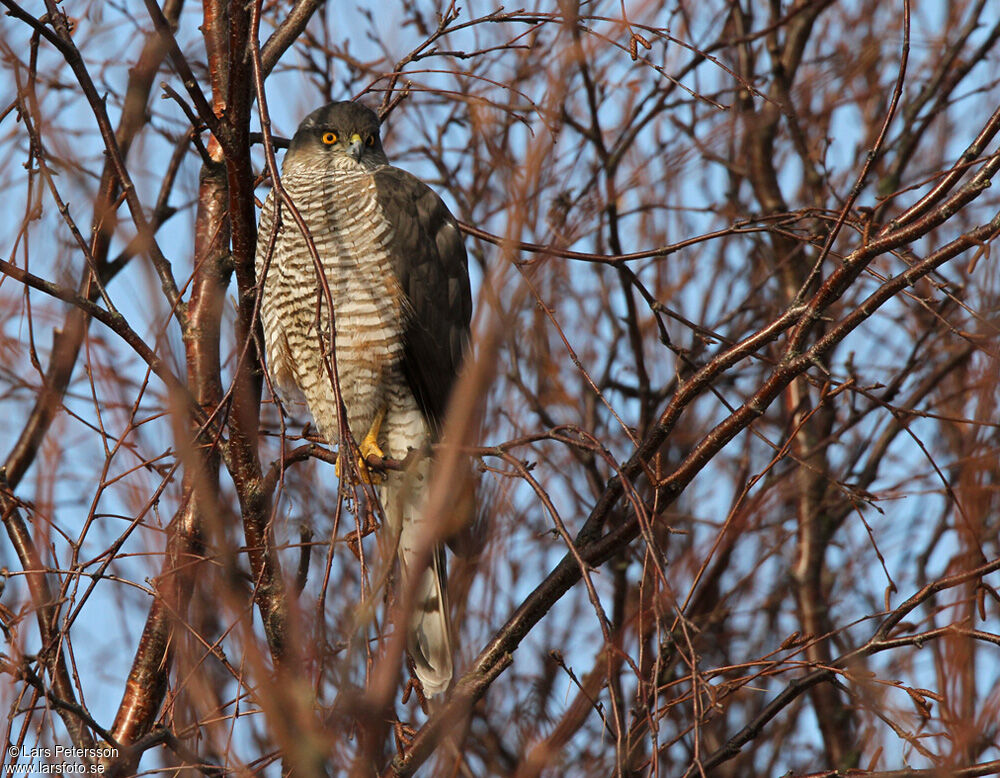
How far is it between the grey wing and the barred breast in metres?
0.05

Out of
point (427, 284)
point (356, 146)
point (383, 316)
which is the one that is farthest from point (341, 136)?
point (383, 316)

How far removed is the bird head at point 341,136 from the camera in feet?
16.0

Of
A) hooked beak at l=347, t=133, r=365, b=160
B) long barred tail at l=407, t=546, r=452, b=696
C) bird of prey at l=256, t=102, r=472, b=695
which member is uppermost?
hooked beak at l=347, t=133, r=365, b=160

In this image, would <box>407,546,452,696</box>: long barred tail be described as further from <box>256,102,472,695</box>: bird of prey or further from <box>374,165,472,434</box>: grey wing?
<box>374,165,472,434</box>: grey wing

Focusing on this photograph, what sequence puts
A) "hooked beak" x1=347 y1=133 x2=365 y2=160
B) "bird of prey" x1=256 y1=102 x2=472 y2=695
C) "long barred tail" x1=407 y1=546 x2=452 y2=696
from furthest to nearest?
"hooked beak" x1=347 y1=133 x2=365 y2=160, "bird of prey" x1=256 y1=102 x2=472 y2=695, "long barred tail" x1=407 y1=546 x2=452 y2=696

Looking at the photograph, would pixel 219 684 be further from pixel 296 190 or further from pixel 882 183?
pixel 882 183

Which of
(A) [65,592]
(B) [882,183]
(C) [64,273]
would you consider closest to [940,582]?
(A) [65,592]

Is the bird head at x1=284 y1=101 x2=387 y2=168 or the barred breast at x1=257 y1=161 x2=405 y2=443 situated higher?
the bird head at x1=284 y1=101 x2=387 y2=168

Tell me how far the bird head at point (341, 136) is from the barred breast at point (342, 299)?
24 centimetres

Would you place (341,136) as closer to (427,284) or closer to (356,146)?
(356,146)

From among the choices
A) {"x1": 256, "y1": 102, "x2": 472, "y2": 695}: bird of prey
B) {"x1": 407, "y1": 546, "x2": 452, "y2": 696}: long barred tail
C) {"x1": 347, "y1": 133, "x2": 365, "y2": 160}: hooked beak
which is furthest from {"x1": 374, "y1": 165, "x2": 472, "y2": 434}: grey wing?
{"x1": 407, "y1": 546, "x2": 452, "y2": 696}: long barred tail

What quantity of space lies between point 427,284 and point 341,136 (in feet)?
2.87

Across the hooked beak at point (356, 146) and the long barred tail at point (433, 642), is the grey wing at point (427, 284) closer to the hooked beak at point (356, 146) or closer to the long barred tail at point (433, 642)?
the hooked beak at point (356, 146)

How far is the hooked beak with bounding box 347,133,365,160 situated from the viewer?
4.81 metres
